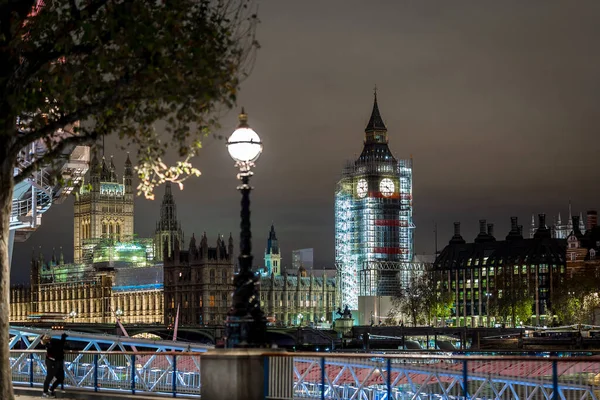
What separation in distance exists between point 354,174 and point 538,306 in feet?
100

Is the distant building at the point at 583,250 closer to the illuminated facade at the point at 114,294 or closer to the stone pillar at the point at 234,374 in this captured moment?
the illuminated facade at the point at 114,294

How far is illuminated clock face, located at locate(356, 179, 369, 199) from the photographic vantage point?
15625cm

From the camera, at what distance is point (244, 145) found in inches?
746

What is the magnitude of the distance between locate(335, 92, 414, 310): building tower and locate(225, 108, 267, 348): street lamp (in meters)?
135

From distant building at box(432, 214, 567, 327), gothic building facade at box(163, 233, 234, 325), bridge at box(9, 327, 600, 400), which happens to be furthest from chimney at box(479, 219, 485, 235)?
bridge at box(9, 327, 600, 400)

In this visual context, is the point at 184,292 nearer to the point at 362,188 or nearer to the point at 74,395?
the point at 362,188

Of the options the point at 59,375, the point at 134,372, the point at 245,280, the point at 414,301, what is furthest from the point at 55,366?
the point at 414,301

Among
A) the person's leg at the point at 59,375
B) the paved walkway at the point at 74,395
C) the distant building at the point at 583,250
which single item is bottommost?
the paved walkway at the point at 74,395

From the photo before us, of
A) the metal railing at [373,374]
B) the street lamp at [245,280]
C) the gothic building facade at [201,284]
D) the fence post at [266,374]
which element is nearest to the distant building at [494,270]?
the gothic building facade at [201,284]

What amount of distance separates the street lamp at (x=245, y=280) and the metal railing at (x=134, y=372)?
340cm

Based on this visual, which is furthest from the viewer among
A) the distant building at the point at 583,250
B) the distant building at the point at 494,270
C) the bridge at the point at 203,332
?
the distant building at the point at 494,270

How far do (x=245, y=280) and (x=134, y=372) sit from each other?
727 centimetres

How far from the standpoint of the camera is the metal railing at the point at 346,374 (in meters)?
19.2

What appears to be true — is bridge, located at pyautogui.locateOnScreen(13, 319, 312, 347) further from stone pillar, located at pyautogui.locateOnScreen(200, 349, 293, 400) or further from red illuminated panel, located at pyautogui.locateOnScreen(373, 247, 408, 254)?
stone pillar, located at pyautogui.locateOnScreen(200, 349, 293, 400)
